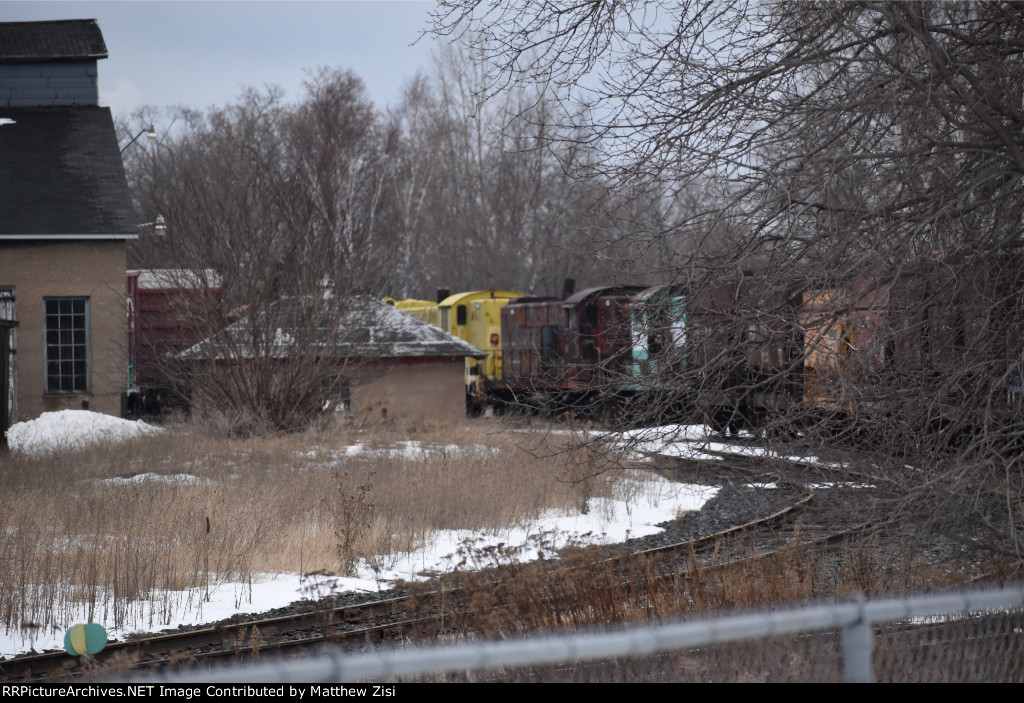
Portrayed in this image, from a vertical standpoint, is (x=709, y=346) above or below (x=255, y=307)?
below

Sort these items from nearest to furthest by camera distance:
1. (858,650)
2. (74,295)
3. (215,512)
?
(858,650) → (215,512) → (74,295)

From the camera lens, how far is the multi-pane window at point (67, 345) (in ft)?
78.1

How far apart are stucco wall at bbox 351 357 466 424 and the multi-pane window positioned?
6781 millimetres

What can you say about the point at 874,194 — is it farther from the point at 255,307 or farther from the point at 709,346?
the point at 255,307

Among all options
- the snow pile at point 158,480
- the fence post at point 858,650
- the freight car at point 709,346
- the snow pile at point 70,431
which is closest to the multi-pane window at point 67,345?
the snow pile at point 70,431

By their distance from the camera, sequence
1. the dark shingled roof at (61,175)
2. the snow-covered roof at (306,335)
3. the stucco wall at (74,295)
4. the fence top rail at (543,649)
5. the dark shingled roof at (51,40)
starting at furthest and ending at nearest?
the dark shingled roof at (51,40) < the dark shingled roof at (61,175) < the stucco wall at (74,295) < the snow-covered roof at (306,335) < the fence top rail at (543,649)

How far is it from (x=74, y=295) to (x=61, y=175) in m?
3.59

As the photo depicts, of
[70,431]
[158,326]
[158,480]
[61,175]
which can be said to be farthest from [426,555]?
[158,326]

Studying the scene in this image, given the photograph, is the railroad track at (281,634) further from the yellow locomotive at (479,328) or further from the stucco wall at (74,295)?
the yellow locomotive at (479,328)

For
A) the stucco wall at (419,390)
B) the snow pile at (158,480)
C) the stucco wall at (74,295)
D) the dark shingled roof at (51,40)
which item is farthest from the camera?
the dark shingled roof at (51,40)

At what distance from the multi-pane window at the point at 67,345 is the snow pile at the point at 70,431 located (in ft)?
8.29

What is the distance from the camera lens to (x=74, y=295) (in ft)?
77.8

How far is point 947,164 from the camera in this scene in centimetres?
696

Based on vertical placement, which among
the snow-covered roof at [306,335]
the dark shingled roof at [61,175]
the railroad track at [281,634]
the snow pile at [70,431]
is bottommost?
the railroad track at [281,634]
